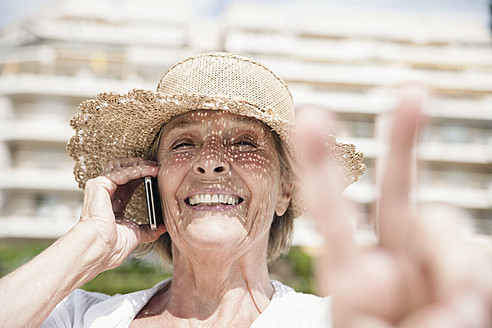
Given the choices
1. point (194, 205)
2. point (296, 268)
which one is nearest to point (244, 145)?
point (194, 205)

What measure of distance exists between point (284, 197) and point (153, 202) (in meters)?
0.52

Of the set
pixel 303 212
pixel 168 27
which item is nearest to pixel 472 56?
pixel 168 27

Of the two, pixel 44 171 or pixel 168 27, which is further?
pixel 168 27

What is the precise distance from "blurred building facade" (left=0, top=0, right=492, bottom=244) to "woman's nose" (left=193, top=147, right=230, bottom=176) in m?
23.9

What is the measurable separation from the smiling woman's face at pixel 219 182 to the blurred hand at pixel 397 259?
3.47 feet

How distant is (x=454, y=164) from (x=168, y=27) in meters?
21.4

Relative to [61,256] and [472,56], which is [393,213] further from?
[472,56]

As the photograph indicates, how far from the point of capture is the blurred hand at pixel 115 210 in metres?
1.66

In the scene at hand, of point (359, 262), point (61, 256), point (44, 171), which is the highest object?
point (359, 262)

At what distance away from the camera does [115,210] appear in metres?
1.93

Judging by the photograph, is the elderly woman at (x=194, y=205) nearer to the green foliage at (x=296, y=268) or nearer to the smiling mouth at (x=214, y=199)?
the smiling mouth at (x=214, y=199)

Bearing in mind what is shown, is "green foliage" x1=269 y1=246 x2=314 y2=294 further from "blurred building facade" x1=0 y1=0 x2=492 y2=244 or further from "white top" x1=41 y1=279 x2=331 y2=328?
"white top" x1=41 y1=279 x2=331 y2=328

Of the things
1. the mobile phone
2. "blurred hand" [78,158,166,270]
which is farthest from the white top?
the mobile phone

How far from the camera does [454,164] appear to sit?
2981 centimetres
